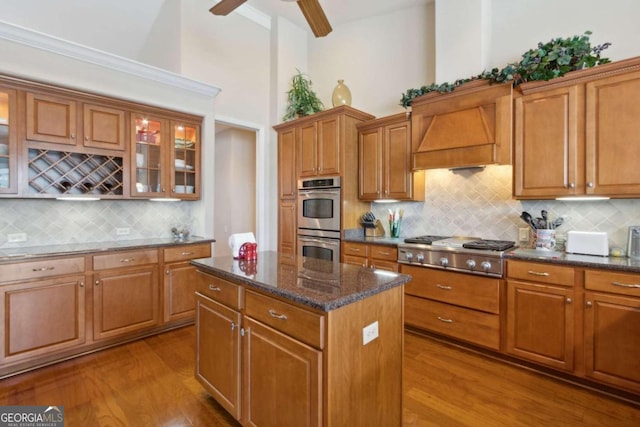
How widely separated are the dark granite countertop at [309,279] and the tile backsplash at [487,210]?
79.8 inches

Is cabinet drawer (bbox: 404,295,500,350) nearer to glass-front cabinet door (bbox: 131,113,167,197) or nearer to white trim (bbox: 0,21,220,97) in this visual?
glass-front cabinet door (bbox: 131,113,167,197)

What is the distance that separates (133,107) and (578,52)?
4.14 m

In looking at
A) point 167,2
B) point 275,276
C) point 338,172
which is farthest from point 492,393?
point 167,2

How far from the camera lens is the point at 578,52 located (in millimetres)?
2428

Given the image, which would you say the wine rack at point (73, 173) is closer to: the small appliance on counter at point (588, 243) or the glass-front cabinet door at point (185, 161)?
the glass-front cabinet door at point (185, 161)

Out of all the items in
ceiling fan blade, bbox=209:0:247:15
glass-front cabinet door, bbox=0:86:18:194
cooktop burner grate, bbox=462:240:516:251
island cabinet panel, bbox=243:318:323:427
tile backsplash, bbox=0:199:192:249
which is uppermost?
ceiling fan blade, bbox=209:0:247:15

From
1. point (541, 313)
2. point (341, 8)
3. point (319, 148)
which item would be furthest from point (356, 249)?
point (341, 8)

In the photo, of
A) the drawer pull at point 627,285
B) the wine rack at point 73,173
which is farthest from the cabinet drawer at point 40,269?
the drawer pull at point 627,285

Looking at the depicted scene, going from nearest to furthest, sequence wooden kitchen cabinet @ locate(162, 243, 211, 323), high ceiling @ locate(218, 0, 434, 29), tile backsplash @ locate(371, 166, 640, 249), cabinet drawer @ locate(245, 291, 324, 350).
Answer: cabinet drawer @ locate(245, 291, 324, 350)
tile backsplash @ locate(371, 166, 640, 249)
wooden kitchen cabinet @ locate(162, 243, 211, 323)
high ceiling @ locate(218, 0, 434, 29)

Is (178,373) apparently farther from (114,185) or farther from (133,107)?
(133,107)

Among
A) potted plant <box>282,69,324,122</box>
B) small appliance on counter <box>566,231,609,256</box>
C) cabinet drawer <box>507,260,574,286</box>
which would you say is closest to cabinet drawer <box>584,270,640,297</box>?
cabinet drawer <box>507,260,574,286</box>

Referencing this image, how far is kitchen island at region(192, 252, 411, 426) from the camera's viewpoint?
1300mm

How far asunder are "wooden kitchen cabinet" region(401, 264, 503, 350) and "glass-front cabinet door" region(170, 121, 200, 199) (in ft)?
8.81

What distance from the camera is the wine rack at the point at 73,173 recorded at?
9.21 feet
